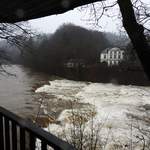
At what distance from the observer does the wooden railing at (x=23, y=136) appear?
1.80 meters

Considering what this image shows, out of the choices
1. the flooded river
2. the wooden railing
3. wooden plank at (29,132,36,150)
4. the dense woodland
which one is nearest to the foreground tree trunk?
the wooden railing

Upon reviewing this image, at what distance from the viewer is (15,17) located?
2.98 metres

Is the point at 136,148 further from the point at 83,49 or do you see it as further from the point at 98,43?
the point at 98,43

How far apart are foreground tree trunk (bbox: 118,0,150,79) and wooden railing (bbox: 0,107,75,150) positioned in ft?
5.37

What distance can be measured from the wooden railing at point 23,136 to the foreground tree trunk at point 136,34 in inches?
64.4

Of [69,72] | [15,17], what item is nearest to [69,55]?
[69,72]

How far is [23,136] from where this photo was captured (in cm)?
226

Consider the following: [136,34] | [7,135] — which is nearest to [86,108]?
[136,34]

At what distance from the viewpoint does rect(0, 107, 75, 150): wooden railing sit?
1801 millimetres

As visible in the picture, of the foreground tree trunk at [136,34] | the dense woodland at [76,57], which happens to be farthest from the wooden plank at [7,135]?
the dense woodland at [76,57]

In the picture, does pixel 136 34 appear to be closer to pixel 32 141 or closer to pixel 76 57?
pixel 32 141

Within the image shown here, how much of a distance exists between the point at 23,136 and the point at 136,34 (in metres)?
1.84

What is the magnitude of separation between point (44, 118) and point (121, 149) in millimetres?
7700

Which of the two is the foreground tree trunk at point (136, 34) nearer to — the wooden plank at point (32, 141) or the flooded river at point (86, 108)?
the wooden plank at point (32, 141)
